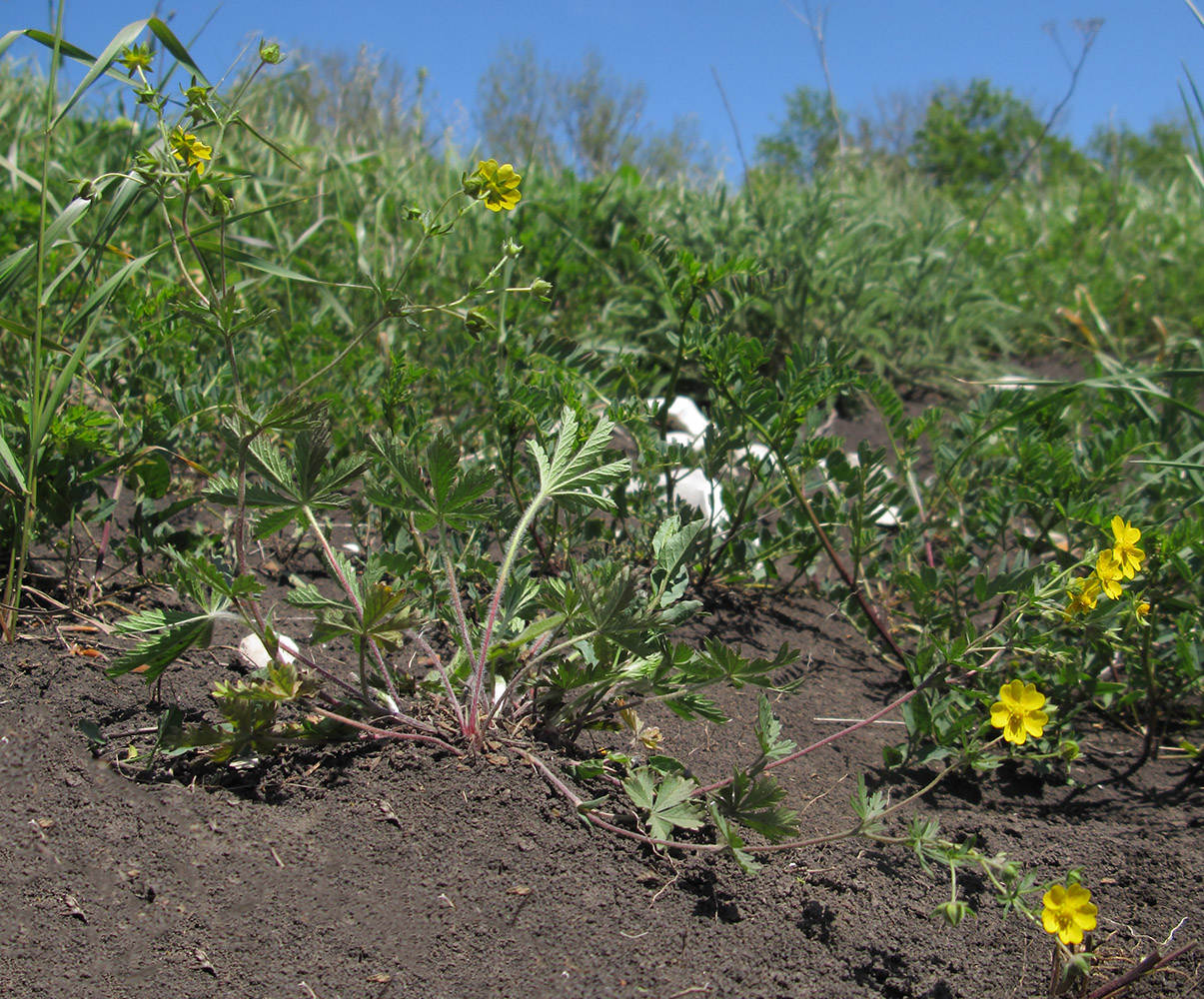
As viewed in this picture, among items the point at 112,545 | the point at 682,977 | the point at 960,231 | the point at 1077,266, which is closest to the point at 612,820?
the point at 682,977

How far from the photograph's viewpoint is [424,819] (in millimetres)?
1117

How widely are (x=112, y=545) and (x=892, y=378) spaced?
10.7ft

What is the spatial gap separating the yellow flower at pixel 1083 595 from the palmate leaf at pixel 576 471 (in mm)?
647

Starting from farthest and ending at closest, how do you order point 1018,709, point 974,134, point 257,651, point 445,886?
point 974,134 < point 257,651 < point 1018,709 < point 445,886

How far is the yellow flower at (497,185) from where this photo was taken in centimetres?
120

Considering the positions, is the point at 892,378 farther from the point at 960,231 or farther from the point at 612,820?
the point at 612,820

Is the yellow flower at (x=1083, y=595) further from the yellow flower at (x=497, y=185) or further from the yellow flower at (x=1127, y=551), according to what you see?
the yellow flower at (x=497, y=185)

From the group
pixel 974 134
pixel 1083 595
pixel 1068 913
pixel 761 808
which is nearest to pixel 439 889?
pixel 761 808

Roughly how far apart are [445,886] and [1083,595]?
3.05 ft

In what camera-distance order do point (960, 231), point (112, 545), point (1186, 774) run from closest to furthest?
point (1186, 774) < point (112, 545) < point (960, 231)

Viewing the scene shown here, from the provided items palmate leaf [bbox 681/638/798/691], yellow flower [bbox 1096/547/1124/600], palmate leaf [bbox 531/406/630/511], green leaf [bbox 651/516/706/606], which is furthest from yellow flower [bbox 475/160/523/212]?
yellow flower [bbox 1096/547/1124/600]

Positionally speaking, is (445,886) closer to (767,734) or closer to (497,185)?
(767,734)

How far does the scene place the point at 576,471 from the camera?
4.18 ft

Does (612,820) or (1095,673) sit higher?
(1095,673)
